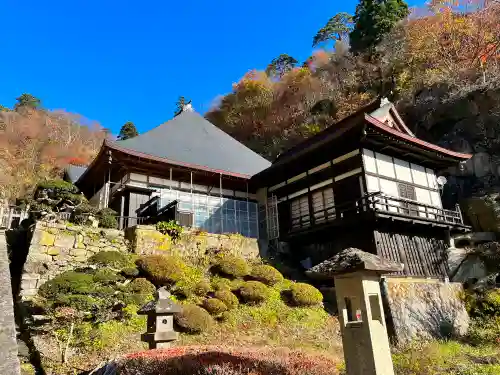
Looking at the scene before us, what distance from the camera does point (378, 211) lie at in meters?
15.2

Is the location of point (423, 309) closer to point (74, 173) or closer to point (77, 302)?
point (77, 302)

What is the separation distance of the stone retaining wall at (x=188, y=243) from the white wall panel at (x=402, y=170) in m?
7.60

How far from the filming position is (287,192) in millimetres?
20781

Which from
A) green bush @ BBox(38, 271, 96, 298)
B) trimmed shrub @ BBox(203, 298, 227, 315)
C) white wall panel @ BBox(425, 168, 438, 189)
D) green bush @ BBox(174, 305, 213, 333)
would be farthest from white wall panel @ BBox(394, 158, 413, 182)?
green bush @ BBox(38, 271, 96, 298)

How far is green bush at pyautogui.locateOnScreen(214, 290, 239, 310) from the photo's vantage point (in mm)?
13133

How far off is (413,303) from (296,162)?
8.70 m

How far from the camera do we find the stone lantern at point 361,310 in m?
6.16

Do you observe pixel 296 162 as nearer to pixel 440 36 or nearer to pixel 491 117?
pixel 491 117

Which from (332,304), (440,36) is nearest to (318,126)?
(440,36)

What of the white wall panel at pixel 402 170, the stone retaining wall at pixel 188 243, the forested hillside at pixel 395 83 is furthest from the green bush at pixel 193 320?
the forested hillside at pixel 395 83

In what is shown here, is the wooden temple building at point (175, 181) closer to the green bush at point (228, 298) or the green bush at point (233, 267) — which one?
the green bush at point (233, 267)

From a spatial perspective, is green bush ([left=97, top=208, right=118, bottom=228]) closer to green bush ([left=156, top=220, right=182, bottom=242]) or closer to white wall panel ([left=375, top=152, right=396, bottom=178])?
green bush ([left=156, top=220, right=182, bottom=242])

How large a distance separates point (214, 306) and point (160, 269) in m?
2.33

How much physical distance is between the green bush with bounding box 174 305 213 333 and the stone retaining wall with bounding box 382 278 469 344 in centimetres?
652
